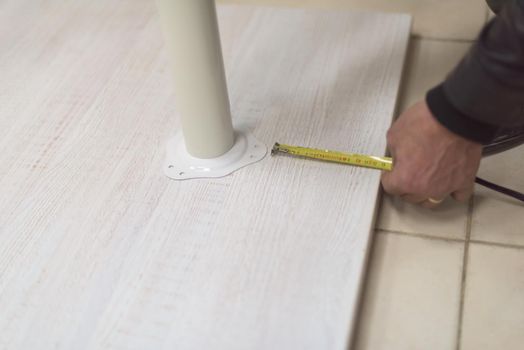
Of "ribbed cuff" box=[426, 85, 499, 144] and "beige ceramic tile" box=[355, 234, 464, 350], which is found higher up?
"ribbed cuff" box=[426, 85, 499, 144]

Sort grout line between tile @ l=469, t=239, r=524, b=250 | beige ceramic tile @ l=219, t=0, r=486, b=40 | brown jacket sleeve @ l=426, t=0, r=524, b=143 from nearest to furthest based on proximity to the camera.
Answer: brown jacket sleeve @ l=426, t=0, r=524, b=143 < grout line between tile @ l=469, t=239, r=524, b=250 < beige ceramic tile @ l=219, t=0, r=486, b=40

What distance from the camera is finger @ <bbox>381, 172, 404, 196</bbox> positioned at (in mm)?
807

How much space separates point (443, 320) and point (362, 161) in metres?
0.26

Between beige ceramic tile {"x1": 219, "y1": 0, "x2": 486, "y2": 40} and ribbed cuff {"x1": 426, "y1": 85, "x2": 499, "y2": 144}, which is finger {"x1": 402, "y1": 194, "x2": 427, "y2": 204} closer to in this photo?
ribbed cuff {"x1": 426, "y1": 85, "x2": 499, "y2": 144}

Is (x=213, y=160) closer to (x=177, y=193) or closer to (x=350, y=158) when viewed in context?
(x=177, y=193)

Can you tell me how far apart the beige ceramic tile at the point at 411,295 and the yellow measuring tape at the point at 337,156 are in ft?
0.36

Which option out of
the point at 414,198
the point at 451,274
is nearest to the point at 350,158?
the point at 414,198

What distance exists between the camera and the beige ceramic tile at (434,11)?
4.02 feet

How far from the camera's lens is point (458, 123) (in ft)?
2.27

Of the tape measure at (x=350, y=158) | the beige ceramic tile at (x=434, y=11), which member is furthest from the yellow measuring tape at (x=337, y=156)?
the beige ceramic tile at (x=434, y=11)

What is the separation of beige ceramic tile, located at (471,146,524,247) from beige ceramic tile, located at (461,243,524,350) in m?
0.02

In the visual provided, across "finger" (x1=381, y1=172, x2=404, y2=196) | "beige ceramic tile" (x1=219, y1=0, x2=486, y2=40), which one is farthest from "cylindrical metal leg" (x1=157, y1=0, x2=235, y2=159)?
"beige ceramic tile" (x1=219, y1=0, x2=486, y2=40)

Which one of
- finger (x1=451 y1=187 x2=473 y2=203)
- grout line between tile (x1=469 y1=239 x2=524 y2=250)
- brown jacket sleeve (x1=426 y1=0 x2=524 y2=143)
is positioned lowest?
grout line between tile (x1=469 y1=239 x2=524 y2=250)

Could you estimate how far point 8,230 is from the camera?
0.86m
